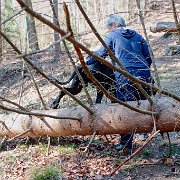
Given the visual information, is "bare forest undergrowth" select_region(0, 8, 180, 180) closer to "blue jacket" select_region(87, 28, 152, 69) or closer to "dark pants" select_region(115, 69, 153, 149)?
"dark pants" select_region(115, 69, 153, 149)

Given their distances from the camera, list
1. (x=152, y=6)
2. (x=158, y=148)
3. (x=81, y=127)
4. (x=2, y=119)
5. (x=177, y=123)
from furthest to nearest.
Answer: (x=152, y=6) → (x=2, y=119) → (x=158, y=148) → (x=81, y=127) → (x=177, y=123)

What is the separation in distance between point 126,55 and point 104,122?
94 centimetres

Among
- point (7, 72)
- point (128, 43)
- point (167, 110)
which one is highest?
point (128, 43)

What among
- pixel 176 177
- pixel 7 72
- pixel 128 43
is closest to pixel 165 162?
pixel 176 177

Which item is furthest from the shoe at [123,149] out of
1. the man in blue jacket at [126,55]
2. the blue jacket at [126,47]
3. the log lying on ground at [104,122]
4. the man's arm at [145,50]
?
the man's arm at [145,50]

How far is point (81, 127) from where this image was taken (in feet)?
14.4

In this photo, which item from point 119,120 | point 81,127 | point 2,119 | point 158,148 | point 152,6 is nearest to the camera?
point 119,120

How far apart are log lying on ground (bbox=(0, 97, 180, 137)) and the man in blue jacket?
0.31 meters

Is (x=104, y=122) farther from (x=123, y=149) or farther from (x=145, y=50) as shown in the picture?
(x=145, y=50)

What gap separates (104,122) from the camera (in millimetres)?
4180

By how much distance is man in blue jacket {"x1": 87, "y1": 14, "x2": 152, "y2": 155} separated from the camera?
440cm

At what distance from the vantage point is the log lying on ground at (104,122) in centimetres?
389

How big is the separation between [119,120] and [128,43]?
43.0 inches

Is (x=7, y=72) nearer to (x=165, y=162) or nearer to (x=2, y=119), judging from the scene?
(x=2, y=119)
